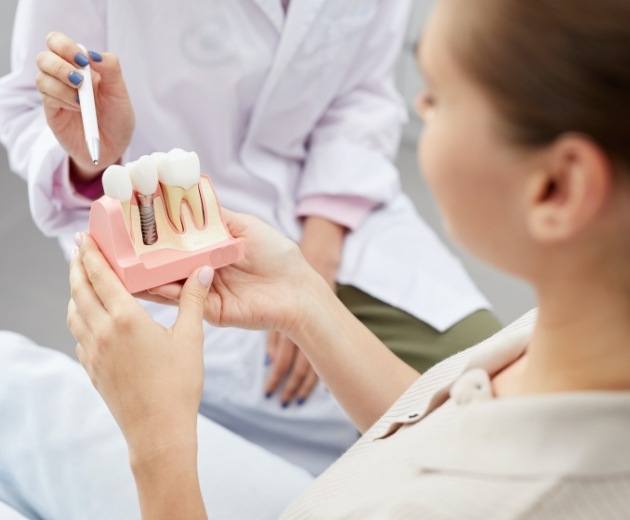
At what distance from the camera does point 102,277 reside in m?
0.65

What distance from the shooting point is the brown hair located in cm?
36

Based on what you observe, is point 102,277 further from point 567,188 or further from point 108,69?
point 567,188

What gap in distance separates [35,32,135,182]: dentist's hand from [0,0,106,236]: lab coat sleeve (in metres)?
0.05

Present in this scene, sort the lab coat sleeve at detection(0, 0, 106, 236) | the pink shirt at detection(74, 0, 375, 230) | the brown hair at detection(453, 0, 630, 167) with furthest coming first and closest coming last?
the pink shirt at detection(74, 0, 375, 230) → the lab coat sleeve at detection(0, 0, 106, 236) → the brown hair at detection(453, 0, 630, 167)

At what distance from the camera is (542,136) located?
0.39 meters

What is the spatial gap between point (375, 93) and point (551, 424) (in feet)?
2.66

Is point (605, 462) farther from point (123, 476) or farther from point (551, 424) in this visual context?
point (123, 476)

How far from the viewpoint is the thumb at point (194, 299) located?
0.63 metres

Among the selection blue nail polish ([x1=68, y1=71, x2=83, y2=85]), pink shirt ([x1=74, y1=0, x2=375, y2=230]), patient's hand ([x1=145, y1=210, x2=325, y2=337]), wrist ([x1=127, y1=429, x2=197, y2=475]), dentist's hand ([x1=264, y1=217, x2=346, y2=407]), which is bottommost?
dentist's hand ([x1=264, y1=217, x2=346, y2=407])

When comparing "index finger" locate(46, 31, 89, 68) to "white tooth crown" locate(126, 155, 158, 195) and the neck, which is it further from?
the neck

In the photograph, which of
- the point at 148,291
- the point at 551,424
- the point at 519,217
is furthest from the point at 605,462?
the point at 148,291

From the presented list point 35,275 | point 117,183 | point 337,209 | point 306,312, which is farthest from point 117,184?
point 35,275

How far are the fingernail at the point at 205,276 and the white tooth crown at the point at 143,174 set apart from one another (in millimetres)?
86

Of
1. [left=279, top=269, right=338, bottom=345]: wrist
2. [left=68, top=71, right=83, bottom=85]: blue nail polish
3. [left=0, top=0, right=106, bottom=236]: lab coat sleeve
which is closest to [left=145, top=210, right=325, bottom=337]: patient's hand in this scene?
[left=279, top=269, right=338, bottom=345]: wrist
